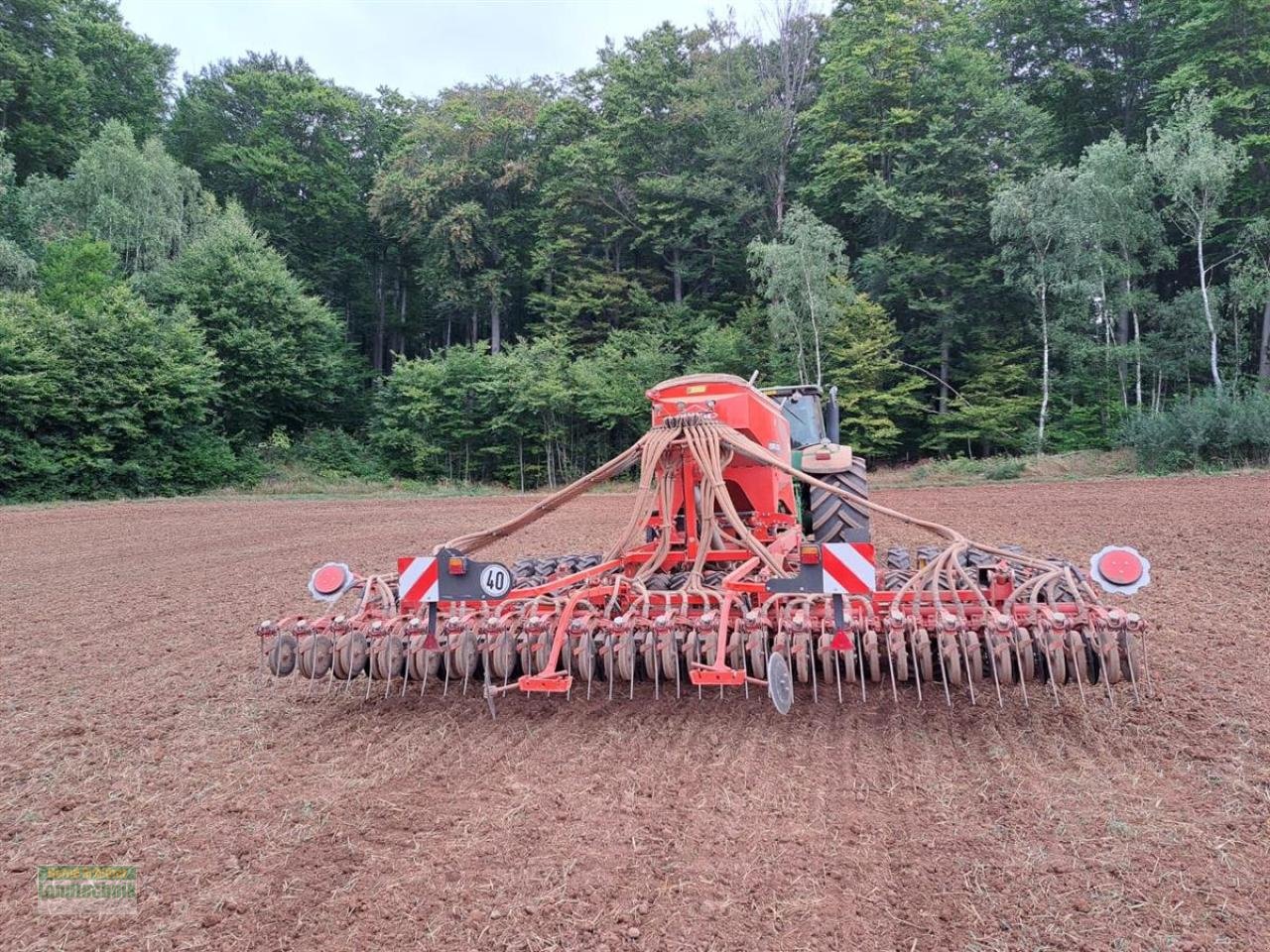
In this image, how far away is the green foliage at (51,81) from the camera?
3094 centimetres

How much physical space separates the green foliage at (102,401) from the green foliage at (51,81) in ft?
46.3

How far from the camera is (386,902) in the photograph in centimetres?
239

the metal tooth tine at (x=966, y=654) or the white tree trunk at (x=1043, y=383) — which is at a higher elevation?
the white tree trunk at (x=1043, y=383)

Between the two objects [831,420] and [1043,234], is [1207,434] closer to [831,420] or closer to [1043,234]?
[1043,234]

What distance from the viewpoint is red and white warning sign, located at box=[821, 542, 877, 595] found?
3854 mm

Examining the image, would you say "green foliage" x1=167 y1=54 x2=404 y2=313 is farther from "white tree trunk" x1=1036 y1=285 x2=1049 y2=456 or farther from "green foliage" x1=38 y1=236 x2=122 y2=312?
"white tree trunk" x1=1036 y1=285 x2=1049 y2=456

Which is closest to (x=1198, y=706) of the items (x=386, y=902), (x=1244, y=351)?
(x=386, y=902)

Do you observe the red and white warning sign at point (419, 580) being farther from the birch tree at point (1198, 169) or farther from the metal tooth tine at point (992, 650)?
the birch tree at point (1198, 169)

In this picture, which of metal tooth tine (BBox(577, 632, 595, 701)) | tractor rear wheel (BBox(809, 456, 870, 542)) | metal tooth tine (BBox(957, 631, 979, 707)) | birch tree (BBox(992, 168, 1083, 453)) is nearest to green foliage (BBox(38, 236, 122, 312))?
tractor rear wheel (BBox(809, 456, 870, 542))

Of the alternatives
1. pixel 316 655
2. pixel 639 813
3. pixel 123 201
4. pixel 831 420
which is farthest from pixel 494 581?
pixel 123 201

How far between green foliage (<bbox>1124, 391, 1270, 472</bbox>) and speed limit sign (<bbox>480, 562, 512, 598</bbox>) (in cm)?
2003

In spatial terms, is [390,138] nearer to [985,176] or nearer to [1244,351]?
[985,176]

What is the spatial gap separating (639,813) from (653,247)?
3139 cm

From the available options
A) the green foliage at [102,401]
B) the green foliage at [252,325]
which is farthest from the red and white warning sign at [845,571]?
the green foliage at [252,325]
